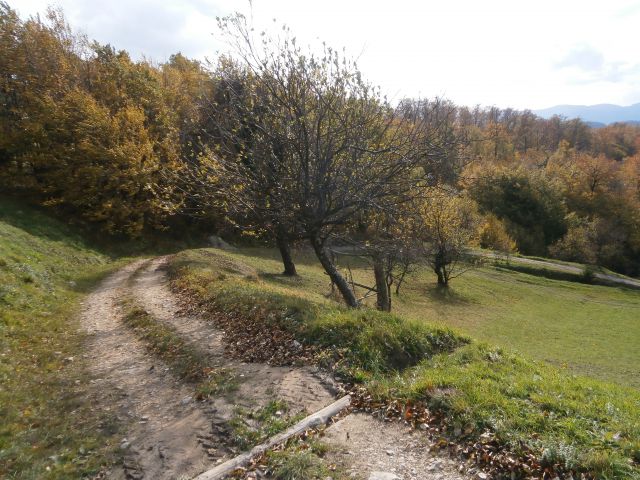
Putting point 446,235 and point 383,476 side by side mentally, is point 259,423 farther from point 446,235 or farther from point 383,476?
point 446,235

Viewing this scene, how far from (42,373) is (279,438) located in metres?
6.18

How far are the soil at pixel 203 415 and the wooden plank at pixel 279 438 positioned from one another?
22cm

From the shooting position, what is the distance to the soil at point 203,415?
17.5 ft

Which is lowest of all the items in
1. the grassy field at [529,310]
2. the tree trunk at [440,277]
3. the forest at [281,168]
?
the grassy field at [529,310]

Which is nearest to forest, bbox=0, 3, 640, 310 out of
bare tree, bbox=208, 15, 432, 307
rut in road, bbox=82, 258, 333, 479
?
bare tree, bbox=208, 15, 432, 307

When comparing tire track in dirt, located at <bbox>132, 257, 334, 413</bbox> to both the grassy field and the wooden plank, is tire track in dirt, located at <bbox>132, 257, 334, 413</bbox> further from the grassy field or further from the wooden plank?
the grassy field

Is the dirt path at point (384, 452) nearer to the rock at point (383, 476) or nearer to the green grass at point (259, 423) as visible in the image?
the rock at point (383, 476)

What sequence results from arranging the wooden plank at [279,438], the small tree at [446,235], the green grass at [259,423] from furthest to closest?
the small tree at [446,235]
the green grass at [259,423]
the wooden plank at [279,438]

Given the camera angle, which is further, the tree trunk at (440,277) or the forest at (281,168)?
the tree trunk at (440,277)

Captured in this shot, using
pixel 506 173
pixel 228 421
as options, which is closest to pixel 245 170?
pixel 228 421

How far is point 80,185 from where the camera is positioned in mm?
28172

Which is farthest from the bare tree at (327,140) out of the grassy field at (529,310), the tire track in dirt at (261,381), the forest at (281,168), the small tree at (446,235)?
the small tree at (446,235)

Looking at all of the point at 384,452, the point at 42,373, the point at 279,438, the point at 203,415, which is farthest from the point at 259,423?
the point at 42,373

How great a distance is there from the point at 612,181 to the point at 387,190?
234 ft
